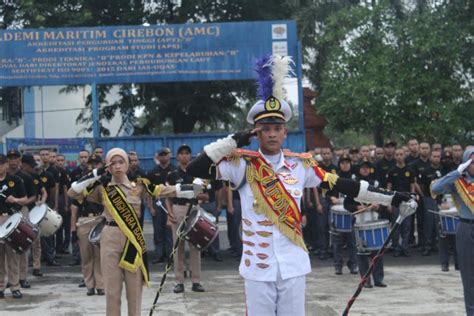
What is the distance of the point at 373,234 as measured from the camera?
1061cm

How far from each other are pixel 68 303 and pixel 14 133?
28.5m

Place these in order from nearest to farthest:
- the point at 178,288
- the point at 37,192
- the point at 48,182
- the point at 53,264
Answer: the point at 178,288 < the point at 37,192 < the point at 48,182 < the point at 53,264

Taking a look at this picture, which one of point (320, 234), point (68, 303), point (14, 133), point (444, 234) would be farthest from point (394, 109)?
point (14, 133)

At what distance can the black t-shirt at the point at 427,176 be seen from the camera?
46.5 ft

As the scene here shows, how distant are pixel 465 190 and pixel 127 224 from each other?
11.5 ft

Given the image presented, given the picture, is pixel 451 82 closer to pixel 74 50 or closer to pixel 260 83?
pixel 74 50

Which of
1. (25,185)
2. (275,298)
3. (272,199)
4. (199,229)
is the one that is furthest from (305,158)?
(25,185)

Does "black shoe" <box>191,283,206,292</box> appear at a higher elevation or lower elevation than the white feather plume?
lower

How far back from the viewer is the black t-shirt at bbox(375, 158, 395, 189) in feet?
47.3

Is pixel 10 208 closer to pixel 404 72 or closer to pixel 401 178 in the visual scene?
pixel 401 178

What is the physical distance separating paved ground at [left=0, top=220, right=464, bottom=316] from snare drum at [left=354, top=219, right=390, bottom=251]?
62 cm

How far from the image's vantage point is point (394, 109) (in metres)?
22.0

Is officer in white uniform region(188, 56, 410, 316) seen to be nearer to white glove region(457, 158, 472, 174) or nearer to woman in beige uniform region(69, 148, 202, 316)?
woman in beige uniform region(69, 148, 202, 316)

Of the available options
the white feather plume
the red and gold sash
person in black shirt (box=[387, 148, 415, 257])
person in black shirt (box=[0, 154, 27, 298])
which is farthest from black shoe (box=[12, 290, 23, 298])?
person in black shirt (box=[387, 148, 415, 257])
